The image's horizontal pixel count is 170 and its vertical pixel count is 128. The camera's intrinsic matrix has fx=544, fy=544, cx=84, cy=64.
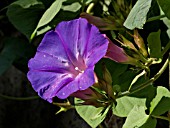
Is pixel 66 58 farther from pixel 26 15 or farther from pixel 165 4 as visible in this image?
pixel 26 15

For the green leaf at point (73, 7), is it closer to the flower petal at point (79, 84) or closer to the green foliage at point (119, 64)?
the green foliage at point (119, 64)

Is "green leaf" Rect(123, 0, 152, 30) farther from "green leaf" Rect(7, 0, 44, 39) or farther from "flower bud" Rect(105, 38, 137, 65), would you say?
"green leaf" Rect(7, 0, 44, 39)

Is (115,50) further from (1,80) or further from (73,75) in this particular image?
(1,80)

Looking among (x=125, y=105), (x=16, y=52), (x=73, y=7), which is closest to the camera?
(x=125, y=105)

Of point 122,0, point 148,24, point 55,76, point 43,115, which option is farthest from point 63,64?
point 43,115

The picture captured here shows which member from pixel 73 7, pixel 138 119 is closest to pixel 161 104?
pixel 138 119

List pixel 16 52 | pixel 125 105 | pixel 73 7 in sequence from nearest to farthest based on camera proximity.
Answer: pixel 125 105 < pixel 73 7 < pixel 16 52

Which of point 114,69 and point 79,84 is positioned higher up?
point 79,84
